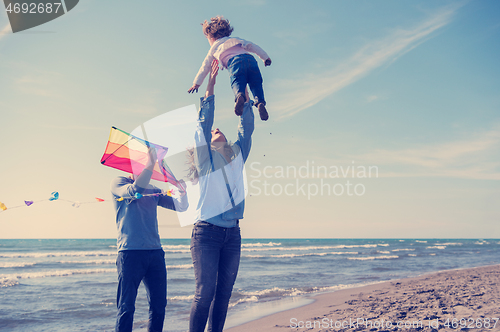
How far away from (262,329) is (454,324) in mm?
2616

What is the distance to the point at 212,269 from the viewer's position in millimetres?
2402

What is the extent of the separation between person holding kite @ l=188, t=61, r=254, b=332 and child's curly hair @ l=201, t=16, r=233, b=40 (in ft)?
1.07

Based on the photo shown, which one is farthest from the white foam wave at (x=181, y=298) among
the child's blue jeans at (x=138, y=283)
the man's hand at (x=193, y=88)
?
the man's hand at (x=193, y=88)

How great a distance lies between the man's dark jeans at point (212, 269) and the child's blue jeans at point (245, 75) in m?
1.07

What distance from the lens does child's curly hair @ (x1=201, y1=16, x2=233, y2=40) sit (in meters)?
2.85

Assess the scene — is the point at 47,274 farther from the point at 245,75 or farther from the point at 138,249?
the point at 245,75

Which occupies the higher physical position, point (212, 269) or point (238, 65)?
point (238, 65)

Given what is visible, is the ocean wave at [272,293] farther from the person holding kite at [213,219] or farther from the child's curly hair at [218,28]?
the child's curly hair at [218,28]

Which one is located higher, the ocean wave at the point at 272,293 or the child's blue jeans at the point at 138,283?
the child's blue jeans at the point at 138,283

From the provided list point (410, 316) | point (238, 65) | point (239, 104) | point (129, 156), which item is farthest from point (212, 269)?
point (410, 316)

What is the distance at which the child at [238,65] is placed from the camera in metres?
2.57

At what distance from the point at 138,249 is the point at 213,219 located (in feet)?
2.59

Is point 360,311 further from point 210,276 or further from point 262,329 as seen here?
point 210,276

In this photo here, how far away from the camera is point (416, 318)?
427cm
